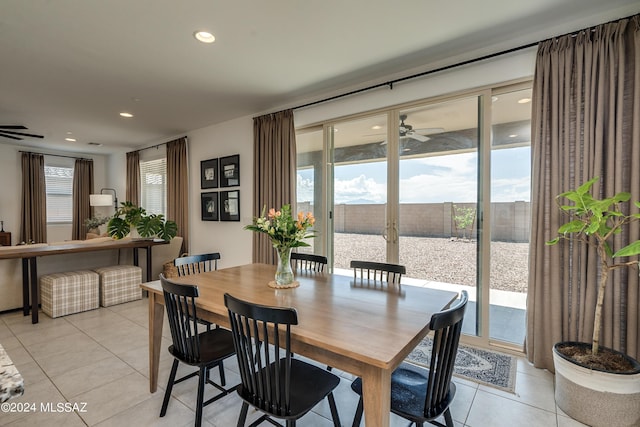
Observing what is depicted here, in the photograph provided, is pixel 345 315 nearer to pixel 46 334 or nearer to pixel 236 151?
pixel 46 334

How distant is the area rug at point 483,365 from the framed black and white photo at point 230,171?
3.45 meters

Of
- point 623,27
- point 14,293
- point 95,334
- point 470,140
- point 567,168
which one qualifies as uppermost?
point 623,27

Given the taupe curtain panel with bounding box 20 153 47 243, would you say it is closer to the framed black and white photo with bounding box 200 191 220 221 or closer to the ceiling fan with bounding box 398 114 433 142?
the framed black and white photo with bounding box 200 191 220 221

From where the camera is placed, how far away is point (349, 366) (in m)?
1.25

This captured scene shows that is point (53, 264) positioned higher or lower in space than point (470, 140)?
lower

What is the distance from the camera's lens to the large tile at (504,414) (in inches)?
74.2

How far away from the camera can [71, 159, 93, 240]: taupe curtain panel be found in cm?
745

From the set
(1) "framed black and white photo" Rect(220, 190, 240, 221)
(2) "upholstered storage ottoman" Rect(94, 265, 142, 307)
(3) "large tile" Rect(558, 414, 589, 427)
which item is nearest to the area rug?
(3) "large tile" Rect(558, 414, 589, 427)

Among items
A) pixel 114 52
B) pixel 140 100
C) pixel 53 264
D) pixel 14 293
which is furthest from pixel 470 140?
pixel 14 293

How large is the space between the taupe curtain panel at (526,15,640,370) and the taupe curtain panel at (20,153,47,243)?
29.3 ft

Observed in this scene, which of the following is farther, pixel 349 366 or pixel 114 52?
pixel 114 52

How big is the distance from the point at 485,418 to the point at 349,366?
1328 mm

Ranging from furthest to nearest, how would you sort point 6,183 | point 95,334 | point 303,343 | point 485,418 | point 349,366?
point 6,183 → point 95,334 → point 485,418 → point 303,343 → point 349,366

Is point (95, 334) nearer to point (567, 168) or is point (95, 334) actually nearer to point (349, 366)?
point (349, 366)
